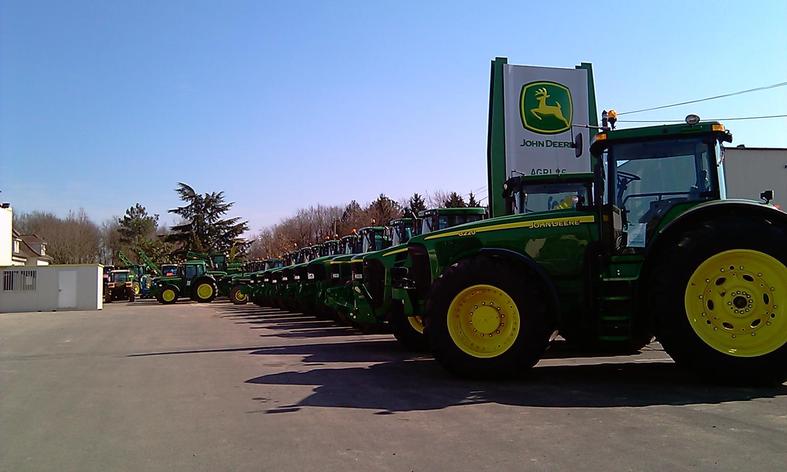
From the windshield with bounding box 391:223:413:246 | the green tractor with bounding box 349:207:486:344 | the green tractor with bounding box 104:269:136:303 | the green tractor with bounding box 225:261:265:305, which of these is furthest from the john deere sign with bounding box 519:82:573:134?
the green tractor with bounding box 104:269:136:303

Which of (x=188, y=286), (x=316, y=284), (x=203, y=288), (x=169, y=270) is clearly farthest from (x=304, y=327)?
(x=169, y=270)

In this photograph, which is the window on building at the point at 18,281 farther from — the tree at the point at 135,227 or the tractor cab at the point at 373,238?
the tree at the point at 135,227

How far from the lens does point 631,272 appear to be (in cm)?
790

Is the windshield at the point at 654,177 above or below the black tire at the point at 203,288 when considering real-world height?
above

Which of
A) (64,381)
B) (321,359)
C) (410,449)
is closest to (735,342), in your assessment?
(410,449)

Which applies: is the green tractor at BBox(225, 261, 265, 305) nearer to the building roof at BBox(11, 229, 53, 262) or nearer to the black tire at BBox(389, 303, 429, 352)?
the black tire at BBox(389, 303, 429, 352)

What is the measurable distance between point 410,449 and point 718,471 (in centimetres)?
222

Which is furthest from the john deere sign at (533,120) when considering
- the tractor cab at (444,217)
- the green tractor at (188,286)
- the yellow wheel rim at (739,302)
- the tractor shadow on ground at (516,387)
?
the green tractor at (188,286)

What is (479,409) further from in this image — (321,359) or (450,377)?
(321,359)

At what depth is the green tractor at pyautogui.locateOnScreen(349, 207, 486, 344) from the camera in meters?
11.6

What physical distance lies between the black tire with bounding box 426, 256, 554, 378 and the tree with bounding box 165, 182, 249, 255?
73072 mm

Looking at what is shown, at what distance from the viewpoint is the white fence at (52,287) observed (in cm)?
3819

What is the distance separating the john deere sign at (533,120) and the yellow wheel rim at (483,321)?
7944 mm

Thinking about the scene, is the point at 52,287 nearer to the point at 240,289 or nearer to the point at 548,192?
the point at 240,289
